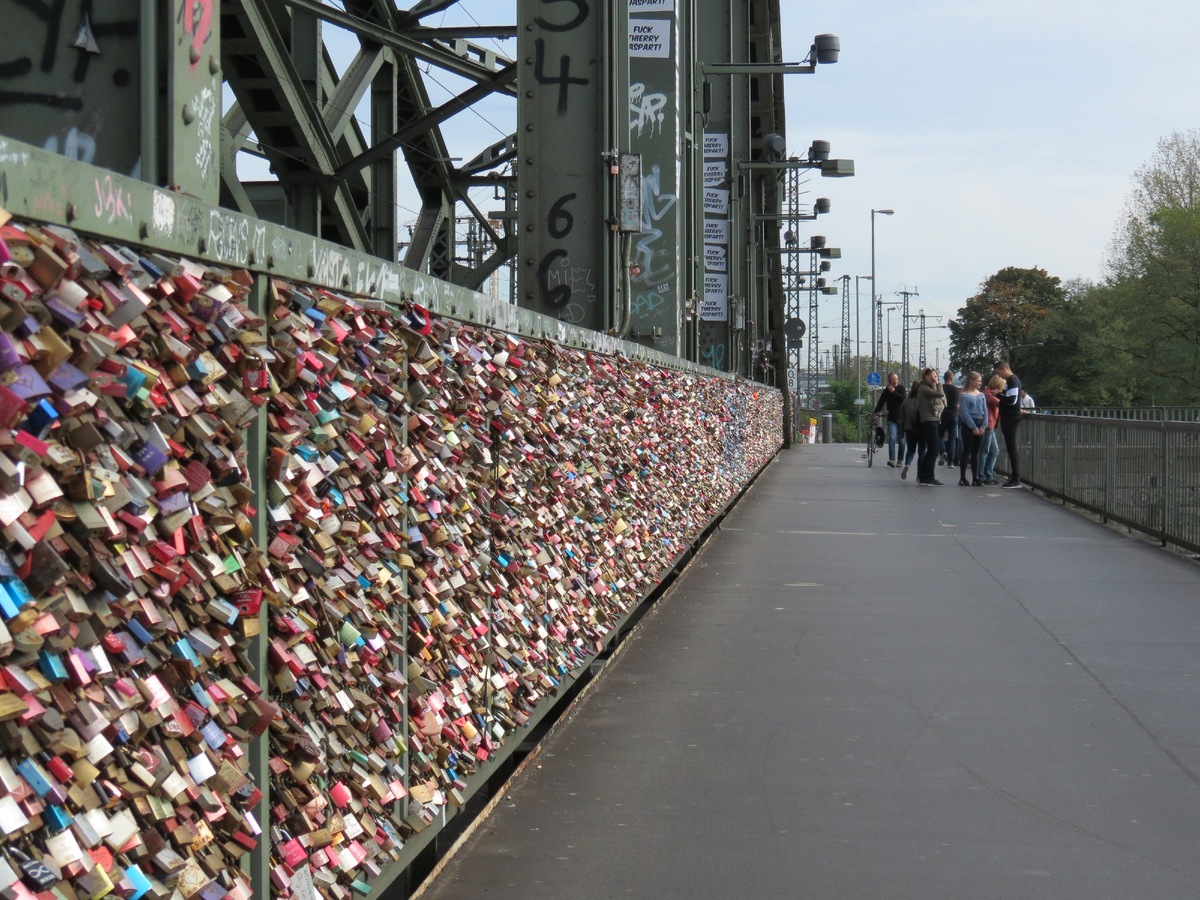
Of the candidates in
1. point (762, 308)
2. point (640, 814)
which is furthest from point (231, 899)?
point (762, 308)

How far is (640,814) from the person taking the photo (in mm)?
4996

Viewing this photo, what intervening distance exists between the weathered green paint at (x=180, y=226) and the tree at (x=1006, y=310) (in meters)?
120

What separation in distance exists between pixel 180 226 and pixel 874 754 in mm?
4139

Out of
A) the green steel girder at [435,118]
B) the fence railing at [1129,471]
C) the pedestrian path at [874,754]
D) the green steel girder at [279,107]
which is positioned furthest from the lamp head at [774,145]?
the pedestrian path at [874,754]

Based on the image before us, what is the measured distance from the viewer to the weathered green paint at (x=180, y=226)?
1.89 m

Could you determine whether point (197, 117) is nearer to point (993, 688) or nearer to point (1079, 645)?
point (993, 688)

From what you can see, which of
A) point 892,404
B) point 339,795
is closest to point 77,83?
point 339,795

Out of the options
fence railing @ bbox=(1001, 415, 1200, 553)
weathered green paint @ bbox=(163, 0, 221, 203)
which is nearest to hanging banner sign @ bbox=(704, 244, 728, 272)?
fence railing @ bbox=(1001, 415, 1200, 553)

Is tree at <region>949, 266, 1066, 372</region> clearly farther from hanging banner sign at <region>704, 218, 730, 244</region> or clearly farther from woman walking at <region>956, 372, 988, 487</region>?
woman walking at <region>956, 372, 988, 487</region>

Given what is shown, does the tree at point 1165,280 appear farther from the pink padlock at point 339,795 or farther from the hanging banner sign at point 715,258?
the pink padlock at point 339,795

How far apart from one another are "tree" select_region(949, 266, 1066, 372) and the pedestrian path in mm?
113913

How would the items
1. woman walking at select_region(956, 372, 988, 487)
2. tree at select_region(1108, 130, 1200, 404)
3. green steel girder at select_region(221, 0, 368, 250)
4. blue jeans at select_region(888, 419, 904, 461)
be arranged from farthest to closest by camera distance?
1. tree at select_region(1108, 130, 1200, 404)
2. blue jeans at select_region(888, 419, 904, 461)
3. woman walking at select_region(956, 372, 988, 487)
4. green steel girder at select_region(221, 0, 368, 250)

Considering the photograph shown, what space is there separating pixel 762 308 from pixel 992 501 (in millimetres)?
27615

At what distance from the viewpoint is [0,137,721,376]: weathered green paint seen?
189 centimetres
